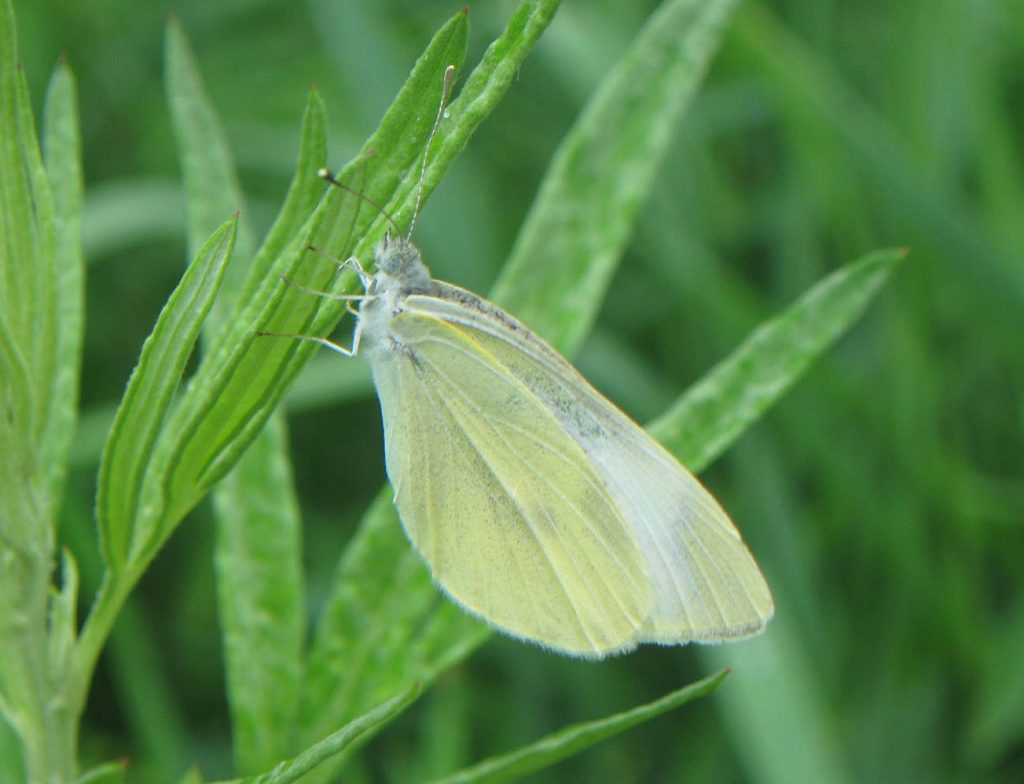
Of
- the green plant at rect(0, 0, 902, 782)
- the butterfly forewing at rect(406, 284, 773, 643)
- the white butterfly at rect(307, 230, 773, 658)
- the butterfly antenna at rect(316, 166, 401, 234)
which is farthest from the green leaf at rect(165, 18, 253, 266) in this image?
the butterfly antenna at rect(316, 166, 401, 234)

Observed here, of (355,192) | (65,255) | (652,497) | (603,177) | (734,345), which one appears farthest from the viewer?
(734,345)

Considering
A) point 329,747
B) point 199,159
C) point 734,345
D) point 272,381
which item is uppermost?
point 199,159

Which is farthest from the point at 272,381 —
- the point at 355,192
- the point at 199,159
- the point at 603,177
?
the point at 603,177

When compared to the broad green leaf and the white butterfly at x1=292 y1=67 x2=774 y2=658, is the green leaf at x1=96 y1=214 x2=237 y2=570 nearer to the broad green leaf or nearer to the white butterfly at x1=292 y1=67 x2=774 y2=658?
the broad green leaf

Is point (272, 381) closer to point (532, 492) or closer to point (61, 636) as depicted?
point (61, 636)

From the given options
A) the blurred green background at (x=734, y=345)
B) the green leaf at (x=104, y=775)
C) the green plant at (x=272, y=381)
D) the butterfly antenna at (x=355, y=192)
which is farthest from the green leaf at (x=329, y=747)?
the blurred green background at (x=734, y=345)

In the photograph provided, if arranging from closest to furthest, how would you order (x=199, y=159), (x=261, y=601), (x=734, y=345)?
(x=261, y=601) < (x=199, y=159) < (x=734, y=345)

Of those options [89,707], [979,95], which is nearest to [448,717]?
[89,707]
